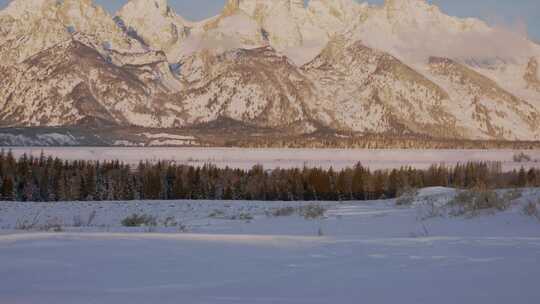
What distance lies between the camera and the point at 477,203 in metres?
15.5

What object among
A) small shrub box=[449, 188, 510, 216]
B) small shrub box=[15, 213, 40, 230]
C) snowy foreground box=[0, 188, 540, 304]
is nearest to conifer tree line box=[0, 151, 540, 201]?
small shrub box=[15, 213, 40, 230]

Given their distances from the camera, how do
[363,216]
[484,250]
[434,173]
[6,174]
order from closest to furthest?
[484,250]
[363,216]
[6,174]
[434,173]

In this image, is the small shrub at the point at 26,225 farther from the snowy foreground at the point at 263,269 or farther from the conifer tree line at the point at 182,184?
the conifer tree line at the point at 182,184

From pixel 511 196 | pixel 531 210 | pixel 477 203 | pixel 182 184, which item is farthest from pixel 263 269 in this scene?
pixel 182 184

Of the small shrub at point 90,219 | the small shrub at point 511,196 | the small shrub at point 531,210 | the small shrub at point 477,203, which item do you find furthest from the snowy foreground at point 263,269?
the small shrub at point 90,219

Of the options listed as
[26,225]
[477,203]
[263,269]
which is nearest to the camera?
[263,269]

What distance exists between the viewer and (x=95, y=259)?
7.54 meters

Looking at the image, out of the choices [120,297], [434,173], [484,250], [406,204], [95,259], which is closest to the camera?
[120,297]

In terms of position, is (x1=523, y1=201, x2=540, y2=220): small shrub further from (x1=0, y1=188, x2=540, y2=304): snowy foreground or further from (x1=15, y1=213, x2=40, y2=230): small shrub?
(x1=15, y1=213, x2=40, y2=230): small shrub

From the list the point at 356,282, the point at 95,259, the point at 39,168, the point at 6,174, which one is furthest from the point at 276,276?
the point at 39,168

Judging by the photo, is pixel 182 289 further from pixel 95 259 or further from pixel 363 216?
pixel 363 216

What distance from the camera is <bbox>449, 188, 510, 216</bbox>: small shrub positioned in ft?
48.9

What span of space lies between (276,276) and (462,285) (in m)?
1.96

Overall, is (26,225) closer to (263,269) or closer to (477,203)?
(477,203)
